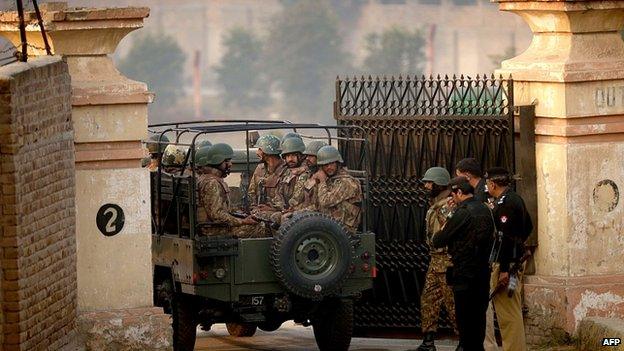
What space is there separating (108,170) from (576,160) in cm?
356

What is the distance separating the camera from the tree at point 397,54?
90500 millimetres

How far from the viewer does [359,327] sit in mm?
14758

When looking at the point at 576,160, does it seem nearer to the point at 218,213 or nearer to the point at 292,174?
the point at 292,174

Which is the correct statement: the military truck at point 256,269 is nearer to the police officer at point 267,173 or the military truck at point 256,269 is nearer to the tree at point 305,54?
the police officer at point 267,173

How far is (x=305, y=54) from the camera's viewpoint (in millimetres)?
96312

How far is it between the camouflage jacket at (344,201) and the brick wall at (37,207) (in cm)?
214

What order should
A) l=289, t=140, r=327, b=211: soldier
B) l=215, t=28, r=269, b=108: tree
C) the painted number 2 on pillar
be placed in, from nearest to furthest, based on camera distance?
the painted number 2 on pillar < l=289, t=140, r=327, b=211: soldier < l=215, t=28, r=269, b=108: tree

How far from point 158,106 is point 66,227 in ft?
256

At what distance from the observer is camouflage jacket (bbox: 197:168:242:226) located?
13531mm

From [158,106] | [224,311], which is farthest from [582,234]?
[158,106]

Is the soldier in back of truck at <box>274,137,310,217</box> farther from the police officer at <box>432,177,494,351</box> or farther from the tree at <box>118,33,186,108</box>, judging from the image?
the tree at <box>118,33,186,108</box>

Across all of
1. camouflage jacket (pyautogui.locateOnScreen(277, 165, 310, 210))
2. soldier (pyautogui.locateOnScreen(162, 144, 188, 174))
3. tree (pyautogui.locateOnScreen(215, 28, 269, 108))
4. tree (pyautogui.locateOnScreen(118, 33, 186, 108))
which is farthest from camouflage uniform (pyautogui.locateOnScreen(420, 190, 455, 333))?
tree (pyautogui.locateOnScreen(215, 28, 269, 108))

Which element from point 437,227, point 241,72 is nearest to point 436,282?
point 437,227

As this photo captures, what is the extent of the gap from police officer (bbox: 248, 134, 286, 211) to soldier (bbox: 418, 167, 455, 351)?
134 cm
